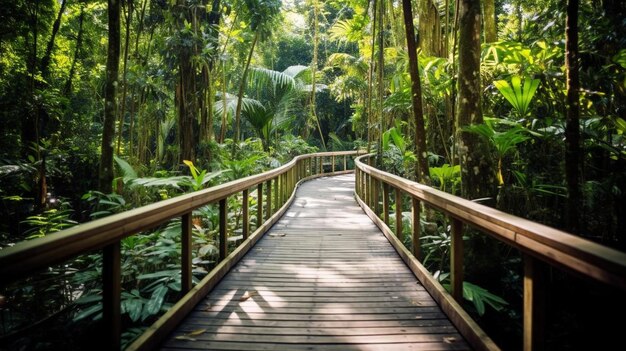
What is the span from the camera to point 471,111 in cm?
409

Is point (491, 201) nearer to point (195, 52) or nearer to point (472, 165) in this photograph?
point (472, 165)

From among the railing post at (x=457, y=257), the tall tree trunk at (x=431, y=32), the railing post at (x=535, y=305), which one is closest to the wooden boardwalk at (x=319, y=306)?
the railing post at (x=457, y=257)

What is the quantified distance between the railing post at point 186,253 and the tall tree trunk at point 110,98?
2.93m

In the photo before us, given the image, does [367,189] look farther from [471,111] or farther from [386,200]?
[471,111]

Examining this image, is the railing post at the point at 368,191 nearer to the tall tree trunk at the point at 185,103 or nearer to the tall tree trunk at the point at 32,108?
the tall tree trunk at the point at 185,103

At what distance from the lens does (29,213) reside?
8594 millimetres

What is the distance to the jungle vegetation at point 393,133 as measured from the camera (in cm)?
378

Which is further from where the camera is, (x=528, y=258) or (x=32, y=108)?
(x=32, y=108)

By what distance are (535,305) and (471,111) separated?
8.85 feet

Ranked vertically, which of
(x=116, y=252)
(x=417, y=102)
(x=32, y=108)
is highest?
(x=32, y=108)

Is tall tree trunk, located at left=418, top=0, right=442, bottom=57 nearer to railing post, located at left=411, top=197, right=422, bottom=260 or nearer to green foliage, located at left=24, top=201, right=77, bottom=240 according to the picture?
railing post, located at left=411, top=197, right=422, bottom=260

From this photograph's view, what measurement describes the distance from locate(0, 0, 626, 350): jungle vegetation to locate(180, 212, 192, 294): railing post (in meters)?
0.24

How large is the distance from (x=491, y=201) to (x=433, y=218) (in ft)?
5.42

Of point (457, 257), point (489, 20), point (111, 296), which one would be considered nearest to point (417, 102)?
point (457, 257)
